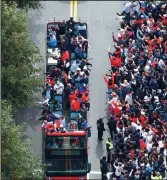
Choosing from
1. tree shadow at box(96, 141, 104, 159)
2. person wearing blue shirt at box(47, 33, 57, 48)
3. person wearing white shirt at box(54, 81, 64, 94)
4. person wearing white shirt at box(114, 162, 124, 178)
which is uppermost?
person wearing blue shirt at box(47, 33, 57, 48)

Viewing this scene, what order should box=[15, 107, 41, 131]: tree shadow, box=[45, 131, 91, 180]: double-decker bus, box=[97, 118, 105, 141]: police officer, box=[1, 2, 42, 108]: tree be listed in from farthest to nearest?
box=[15, 107, 41, 131]: tree shadow
box=[97, 118, 105, 141]: police officer
box=[1, 2, 42, 108]: tree
box=[45, 131, 91, 180]: double-decker bus

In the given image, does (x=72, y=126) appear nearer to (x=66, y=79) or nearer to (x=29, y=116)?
(x=66, y=79)

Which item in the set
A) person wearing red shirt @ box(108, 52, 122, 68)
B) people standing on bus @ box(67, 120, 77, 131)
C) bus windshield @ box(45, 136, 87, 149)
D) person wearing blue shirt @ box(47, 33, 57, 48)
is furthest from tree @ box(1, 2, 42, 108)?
person wearing red shirt @ box(108, 52, 122, 68)

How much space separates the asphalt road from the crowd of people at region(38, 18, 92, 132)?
1.11 metres

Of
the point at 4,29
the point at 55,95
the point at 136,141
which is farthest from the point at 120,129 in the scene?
the point at 4,29

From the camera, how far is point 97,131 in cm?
4606

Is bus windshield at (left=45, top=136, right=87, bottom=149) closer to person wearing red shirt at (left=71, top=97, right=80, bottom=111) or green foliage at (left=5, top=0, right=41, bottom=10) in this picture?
person wearing red shirt at (left=71, top=97, right=80, bottom=111)

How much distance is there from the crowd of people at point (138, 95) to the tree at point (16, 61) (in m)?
3.99

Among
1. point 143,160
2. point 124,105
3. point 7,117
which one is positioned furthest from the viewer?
point 124,105

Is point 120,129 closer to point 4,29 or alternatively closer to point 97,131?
point 97,131

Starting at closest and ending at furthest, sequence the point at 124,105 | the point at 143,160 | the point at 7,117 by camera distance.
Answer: the point at 7,117
the point at 143,160
the point at 124,105

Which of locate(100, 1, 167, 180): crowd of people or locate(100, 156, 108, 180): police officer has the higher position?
locate(100, 1, 167, 180): crowd of people

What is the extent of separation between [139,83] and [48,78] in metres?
4.36

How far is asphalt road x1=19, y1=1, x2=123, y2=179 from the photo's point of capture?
45719 mm
